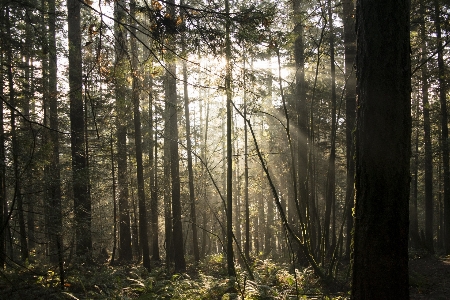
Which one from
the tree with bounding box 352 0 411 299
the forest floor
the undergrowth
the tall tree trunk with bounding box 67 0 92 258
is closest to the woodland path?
the forest floor

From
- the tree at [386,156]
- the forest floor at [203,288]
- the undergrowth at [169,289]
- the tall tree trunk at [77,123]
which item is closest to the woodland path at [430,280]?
the forest floor at [203,288]

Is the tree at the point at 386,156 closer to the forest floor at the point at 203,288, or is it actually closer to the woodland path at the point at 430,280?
the forest floor at the point at 203,288

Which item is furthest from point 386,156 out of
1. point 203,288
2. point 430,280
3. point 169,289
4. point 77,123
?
point 77,123

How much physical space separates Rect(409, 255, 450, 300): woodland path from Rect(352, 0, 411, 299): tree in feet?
17.1

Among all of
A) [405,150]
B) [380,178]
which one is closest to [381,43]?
[405,150]

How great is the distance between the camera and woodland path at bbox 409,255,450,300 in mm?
7680

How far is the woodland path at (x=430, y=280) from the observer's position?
7.68 meters

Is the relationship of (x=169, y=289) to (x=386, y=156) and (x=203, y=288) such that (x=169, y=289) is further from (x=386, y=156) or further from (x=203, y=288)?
(x=386, y=156)

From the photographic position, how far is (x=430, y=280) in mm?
9211

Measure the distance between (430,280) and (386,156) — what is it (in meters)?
8.06

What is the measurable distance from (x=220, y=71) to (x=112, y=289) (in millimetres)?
6714

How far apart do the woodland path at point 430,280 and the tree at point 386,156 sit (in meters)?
5.20

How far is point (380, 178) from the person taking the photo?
3217 mm

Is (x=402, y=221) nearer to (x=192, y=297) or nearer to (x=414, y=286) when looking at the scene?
(x=192, y=297)
